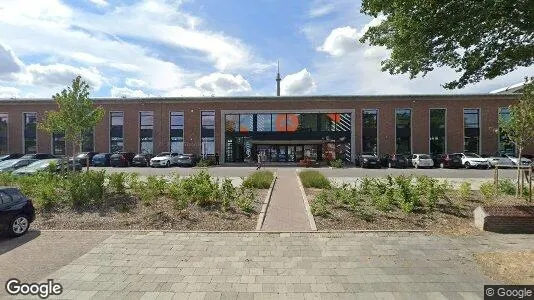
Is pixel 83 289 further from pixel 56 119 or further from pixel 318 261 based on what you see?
pixel 56 119

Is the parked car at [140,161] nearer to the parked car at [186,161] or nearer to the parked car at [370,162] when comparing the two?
the parked car at [186,161]

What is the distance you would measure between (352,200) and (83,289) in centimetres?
730

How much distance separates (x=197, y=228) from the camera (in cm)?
881

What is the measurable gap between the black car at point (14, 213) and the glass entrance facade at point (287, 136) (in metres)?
30.9

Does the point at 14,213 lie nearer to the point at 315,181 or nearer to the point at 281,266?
the point at 281,266

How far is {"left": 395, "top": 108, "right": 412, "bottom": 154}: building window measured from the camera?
37906mm

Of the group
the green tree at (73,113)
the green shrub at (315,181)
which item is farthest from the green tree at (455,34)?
the green tree at (73,113)

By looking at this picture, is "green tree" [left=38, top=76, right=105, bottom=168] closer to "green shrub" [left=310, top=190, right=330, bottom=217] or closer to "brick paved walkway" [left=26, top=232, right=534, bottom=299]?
"brick paved walkway" [left=26, top=232, right=534, bottom=299]

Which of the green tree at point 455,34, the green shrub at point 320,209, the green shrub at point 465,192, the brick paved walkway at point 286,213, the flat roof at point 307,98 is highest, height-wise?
the flat roof at point 307,98

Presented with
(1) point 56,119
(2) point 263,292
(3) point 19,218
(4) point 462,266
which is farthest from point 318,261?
(1) point 56,119

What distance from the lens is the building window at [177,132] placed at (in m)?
39.5

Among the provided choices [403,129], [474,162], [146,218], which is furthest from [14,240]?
[403,129]

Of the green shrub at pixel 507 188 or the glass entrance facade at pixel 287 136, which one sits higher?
the glass entrance facade at pixel 287 136

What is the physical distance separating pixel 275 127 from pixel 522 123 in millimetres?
28503
